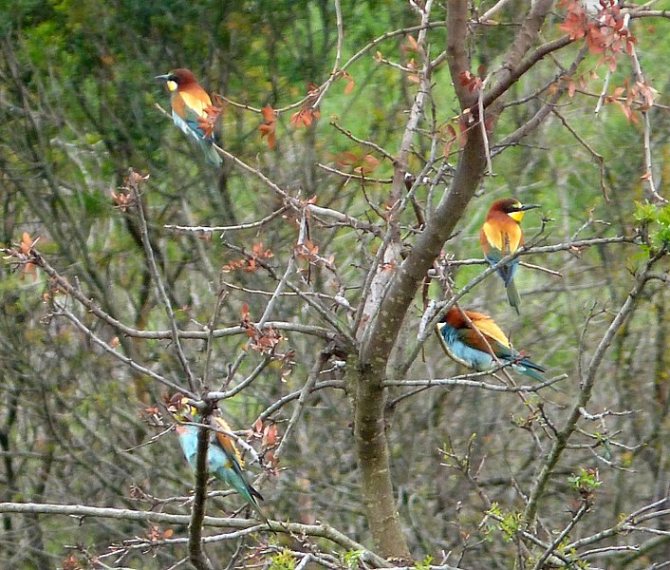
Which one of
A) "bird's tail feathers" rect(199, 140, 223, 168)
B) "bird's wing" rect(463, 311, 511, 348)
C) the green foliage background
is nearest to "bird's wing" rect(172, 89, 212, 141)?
"bird's tail feathers" rect(199, 140, 223, 168)

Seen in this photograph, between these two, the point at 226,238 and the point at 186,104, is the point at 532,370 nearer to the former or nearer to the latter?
the point at 226,238

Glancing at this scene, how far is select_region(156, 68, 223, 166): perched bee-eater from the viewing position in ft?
18.2

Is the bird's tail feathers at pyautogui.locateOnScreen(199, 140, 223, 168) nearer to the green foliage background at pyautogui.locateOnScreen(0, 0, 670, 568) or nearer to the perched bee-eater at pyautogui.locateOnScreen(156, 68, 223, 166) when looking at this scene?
the perched bee-eater at pyautogui.locateOnScreen(156, 68, 223, 166)

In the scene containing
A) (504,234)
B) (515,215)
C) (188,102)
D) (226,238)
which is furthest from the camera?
(226,238)

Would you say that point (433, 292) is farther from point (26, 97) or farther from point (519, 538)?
point (519, 538)

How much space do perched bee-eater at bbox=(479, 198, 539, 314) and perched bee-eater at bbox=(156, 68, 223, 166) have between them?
51.1 inches

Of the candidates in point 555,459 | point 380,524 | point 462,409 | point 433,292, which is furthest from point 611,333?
point 433,292

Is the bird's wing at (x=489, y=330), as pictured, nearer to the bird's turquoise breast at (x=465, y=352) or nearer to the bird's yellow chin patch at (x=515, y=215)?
the bird's turquoise breast at (x=465, y=352)

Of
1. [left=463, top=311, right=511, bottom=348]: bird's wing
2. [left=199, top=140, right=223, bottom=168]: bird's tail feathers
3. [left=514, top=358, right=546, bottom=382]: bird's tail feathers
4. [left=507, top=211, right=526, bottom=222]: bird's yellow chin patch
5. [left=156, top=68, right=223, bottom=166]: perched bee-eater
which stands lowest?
[left=514, top=358, right=546, bottom=382]: bird's tail feathers

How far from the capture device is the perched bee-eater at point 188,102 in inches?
219

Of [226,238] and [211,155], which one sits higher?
[211,155]

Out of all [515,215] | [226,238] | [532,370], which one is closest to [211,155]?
[226,238]

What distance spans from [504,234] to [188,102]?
157 centimetres

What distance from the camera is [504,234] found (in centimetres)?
523
